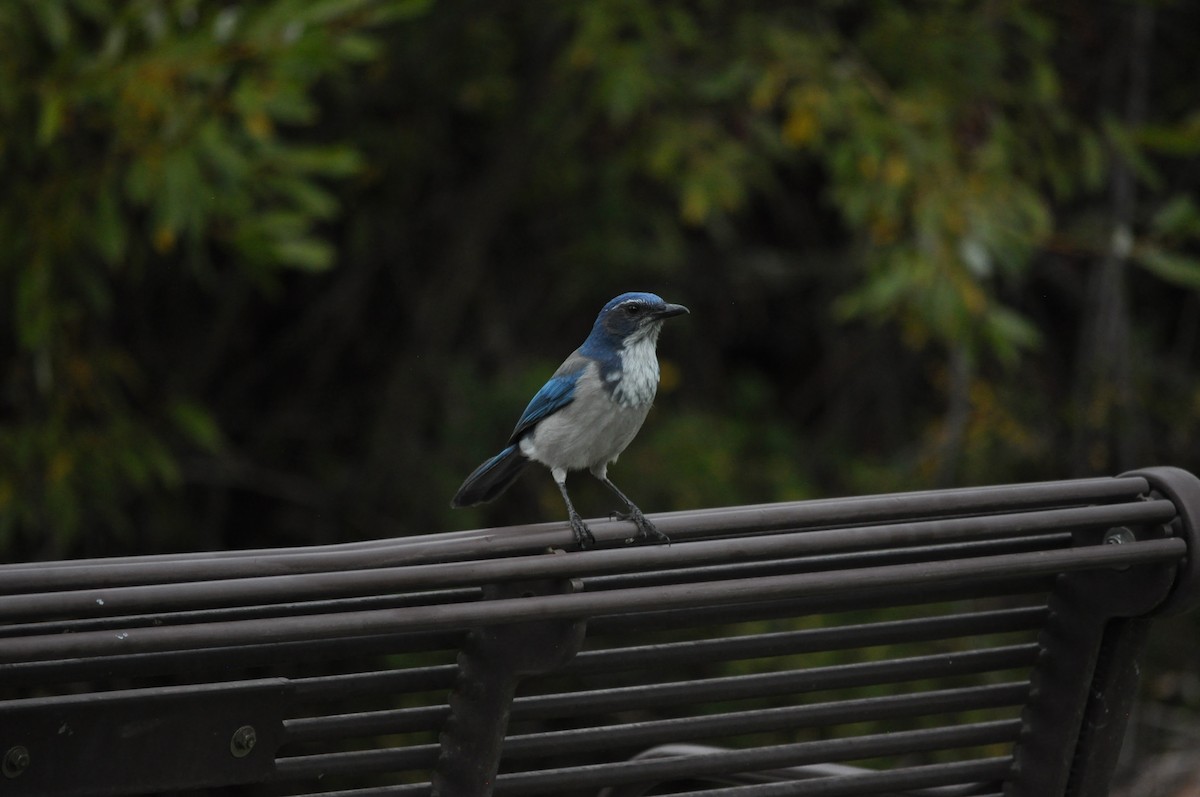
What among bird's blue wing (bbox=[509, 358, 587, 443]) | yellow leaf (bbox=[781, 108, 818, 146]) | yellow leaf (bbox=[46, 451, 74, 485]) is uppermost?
bird's blue wing (bbox=[509, 358, 587, 443])

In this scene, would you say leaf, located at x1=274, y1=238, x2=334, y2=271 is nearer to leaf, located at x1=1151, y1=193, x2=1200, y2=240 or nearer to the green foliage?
the green foliage

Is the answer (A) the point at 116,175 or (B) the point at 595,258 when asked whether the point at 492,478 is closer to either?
(A) the point at 116,175

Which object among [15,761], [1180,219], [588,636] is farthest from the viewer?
[1180,219]

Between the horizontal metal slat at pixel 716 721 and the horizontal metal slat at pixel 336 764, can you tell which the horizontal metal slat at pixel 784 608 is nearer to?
the horizontal metal slat at pixel 716 721

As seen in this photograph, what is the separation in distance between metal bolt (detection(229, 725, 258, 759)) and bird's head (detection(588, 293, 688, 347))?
5.44ft

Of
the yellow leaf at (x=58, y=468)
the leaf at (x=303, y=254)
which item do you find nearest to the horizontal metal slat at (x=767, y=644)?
the leaf at (x=303, y=254)

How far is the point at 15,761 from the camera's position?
4.62 ft

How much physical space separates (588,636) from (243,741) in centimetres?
46

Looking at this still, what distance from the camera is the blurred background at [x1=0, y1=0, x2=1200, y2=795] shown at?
4.75 m

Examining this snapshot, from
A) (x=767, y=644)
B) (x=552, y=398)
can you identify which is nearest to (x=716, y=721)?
(x=767, y=644)

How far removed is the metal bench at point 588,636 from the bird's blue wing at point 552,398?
1.10m

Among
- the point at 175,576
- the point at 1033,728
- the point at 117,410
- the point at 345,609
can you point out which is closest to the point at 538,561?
the point at 345,609

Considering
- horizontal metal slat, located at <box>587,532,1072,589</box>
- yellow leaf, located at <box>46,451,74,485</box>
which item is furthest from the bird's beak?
yellow leaf, located at <box>46,451,74,485</box>

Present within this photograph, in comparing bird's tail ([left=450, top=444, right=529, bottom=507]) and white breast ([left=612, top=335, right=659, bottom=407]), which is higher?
white breast ([left=612, top=335, right=659, bottom=407])
